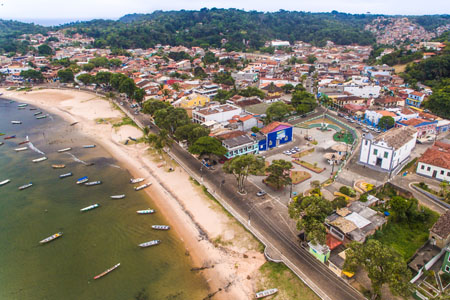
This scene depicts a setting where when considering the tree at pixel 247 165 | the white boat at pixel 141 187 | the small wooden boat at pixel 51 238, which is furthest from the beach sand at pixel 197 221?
the small wooden boat at pixel 51 238

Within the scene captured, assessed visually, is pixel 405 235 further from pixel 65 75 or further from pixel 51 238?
pixel 65 75

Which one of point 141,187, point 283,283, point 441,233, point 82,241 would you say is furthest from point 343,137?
point 82,241

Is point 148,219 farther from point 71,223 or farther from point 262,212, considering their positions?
point 262,212

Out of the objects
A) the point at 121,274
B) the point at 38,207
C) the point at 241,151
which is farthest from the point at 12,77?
the point at 121,274

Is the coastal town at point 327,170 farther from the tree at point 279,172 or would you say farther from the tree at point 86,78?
the tree at point 86,78

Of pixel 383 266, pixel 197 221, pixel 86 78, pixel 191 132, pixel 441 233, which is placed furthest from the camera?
pixel 86 78
